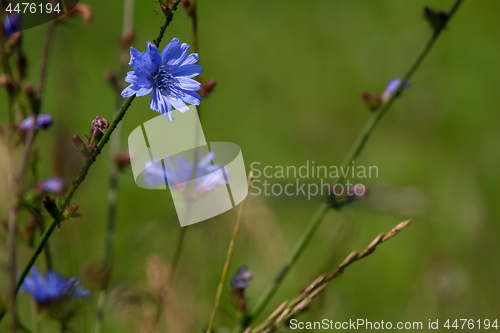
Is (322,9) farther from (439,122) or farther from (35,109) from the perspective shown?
(35,109)

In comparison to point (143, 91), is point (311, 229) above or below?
below

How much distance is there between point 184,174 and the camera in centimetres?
134

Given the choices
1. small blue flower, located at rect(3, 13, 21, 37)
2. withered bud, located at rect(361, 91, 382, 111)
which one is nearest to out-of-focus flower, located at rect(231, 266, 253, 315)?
withered bud, located at rect(361, 91, 382, 111)

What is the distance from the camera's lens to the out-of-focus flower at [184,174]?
1300 mm

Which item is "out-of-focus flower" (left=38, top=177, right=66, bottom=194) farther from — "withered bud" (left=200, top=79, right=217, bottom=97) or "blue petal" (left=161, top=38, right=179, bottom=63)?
"blue petal" (left=161, top=38, right=179, bottom=63)

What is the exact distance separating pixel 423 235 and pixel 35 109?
8.17ft

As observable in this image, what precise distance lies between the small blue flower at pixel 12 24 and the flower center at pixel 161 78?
512mm

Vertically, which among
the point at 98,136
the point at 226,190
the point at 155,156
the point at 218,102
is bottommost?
the point at 218,102

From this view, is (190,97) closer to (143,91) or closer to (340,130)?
(143,91)

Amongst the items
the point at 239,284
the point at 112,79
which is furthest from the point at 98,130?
the point at 112,79

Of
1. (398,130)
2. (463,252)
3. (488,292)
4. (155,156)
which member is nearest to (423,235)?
(463,252)

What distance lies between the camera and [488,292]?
2.58m

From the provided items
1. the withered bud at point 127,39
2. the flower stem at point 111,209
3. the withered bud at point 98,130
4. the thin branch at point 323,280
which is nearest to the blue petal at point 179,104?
the withered bud at point 98,130

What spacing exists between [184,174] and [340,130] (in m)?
2.34
